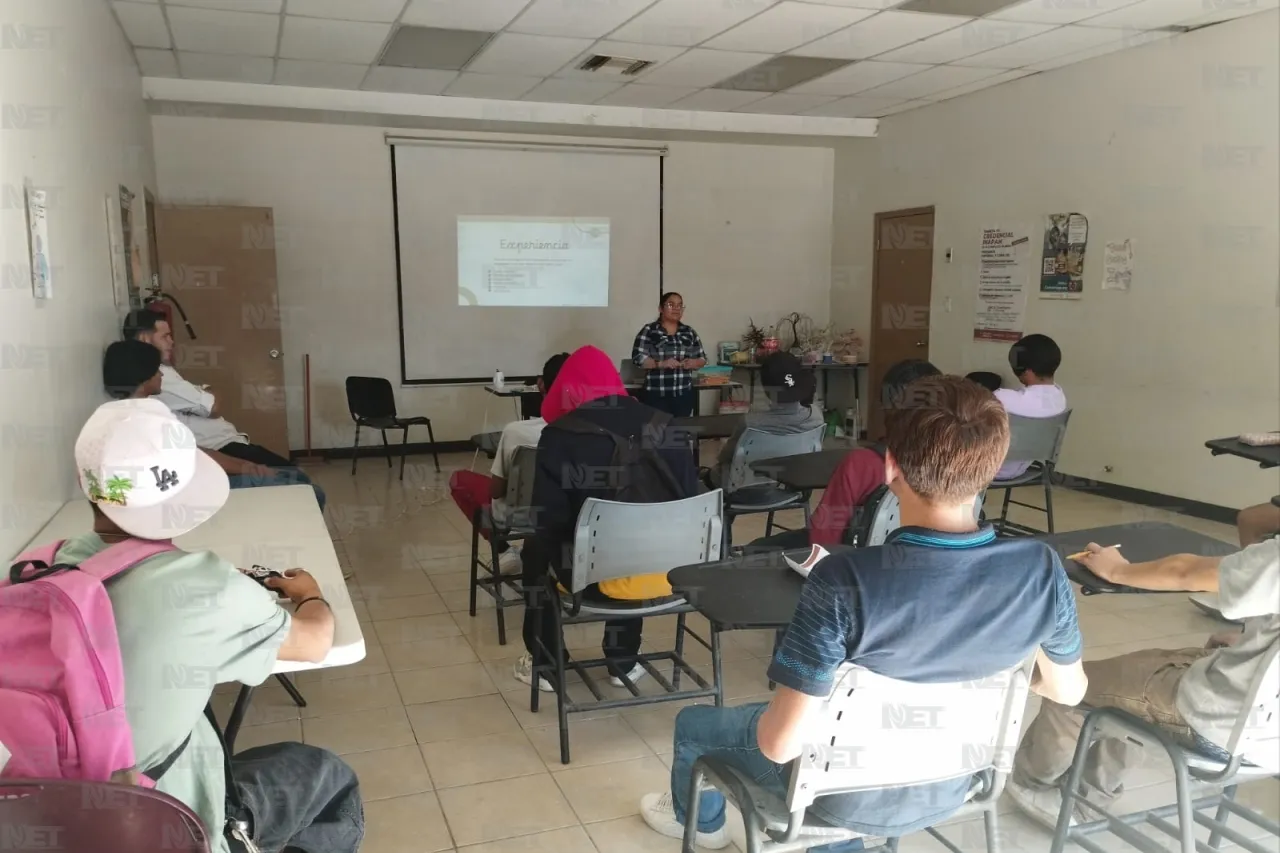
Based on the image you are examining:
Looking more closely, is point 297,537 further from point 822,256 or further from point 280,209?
point 822,256

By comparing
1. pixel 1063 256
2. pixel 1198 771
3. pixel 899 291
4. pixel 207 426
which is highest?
pixel 1063 256

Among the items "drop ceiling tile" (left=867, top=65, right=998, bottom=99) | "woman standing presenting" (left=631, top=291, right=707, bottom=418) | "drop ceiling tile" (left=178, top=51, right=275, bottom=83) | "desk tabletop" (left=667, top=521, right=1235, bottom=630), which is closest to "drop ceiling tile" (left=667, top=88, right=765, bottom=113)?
"drop ceiling tile" (left=867, top=65, right=998, bottom=99)

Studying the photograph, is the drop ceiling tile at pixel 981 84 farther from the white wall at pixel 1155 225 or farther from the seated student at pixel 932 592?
the seated student at pixel 932 592

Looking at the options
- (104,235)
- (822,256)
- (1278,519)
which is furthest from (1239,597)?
(822,256)

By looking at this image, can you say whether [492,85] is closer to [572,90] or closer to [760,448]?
[572,90]

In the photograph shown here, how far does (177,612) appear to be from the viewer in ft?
4.11

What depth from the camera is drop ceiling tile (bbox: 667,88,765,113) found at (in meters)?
6.43

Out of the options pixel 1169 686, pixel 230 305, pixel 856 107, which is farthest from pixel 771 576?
pixel 856 107

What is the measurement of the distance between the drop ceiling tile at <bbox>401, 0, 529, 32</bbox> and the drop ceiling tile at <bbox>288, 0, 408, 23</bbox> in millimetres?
79

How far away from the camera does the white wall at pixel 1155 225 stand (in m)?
4.75

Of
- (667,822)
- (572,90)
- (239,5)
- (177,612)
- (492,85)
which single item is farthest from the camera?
(572,90)

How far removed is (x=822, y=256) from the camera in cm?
855

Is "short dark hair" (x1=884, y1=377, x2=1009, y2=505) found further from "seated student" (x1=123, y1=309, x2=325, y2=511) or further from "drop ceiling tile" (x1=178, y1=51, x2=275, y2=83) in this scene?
"drop ceiling tile" (x1=178, y1=51, x2=275, y2=83)

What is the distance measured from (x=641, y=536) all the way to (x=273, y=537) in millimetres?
1007
